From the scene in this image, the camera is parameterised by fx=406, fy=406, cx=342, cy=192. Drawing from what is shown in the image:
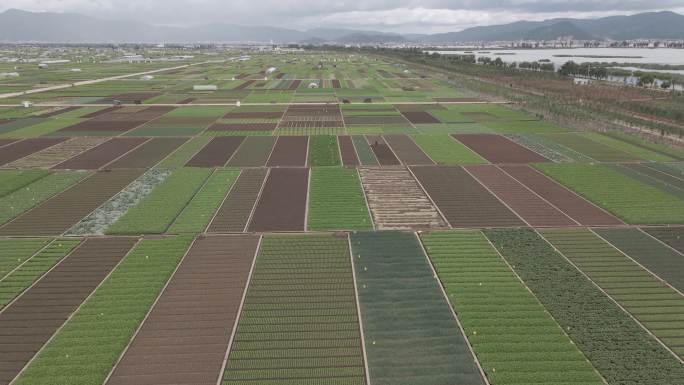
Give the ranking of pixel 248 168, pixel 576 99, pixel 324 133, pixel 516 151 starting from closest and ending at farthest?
pixel 248 168
pixel 516 151
pixel 324 133
pixel 576 99

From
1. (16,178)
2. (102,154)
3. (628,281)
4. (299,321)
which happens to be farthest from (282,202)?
(16,178)

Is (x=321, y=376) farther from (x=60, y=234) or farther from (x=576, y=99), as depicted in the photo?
(x=576, y=99)

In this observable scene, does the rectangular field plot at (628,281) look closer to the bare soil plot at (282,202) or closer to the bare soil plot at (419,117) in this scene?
the bare soil plot at (282,202)

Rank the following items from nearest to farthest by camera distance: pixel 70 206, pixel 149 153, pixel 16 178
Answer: pixel 70 206
pixel 16 178
pixel 149 153

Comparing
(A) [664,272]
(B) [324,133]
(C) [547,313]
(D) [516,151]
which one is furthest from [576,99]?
(C) [547,313]

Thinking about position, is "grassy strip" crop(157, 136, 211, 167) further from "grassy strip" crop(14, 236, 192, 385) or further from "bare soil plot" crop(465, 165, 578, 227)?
"bare soil plot" crop(465, 165, 578, 227)

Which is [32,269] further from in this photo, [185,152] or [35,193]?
[185,152]

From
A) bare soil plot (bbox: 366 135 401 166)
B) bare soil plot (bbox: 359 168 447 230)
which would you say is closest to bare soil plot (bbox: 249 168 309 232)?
bare soil plot (bbox: 359 168 447 230)
